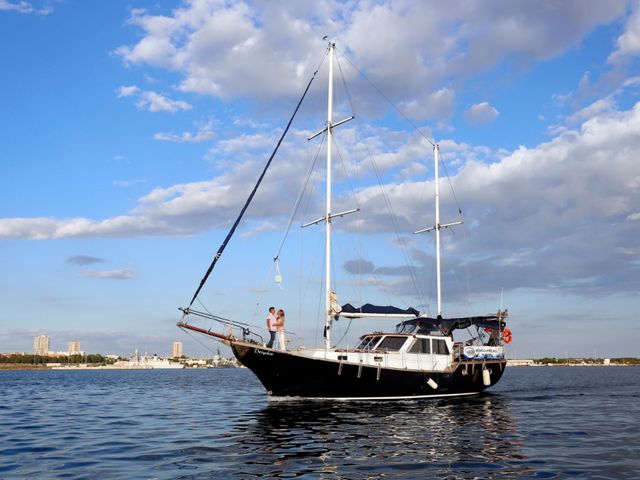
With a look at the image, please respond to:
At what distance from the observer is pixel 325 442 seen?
16578mm

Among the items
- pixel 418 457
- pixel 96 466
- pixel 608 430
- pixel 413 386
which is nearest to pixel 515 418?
pixel 608 430

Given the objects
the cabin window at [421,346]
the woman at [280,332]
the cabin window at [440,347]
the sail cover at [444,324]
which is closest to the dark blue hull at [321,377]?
the woman at [280,332]

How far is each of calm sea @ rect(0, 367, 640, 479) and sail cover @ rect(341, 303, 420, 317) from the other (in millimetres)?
5118

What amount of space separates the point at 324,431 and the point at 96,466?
7.76m

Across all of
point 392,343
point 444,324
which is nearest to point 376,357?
point 392,343

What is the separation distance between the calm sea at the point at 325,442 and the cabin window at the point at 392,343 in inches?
136

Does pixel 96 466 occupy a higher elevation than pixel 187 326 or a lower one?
lower

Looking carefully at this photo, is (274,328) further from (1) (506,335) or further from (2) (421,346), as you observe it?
(1) (506,335)

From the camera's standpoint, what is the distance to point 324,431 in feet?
61.7

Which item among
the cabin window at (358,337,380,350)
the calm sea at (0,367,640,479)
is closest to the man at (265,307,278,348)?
the calm sea at (0,367,640,479)

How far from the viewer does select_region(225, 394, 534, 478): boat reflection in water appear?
42.4 ft

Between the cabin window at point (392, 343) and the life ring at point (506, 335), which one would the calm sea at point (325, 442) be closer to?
the cabin window at point (392, 343)

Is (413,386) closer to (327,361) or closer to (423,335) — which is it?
(423,335)

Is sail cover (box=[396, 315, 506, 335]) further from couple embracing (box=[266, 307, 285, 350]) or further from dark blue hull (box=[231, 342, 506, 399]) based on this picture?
couple embracing (box=[266, 307, 285, 350])
